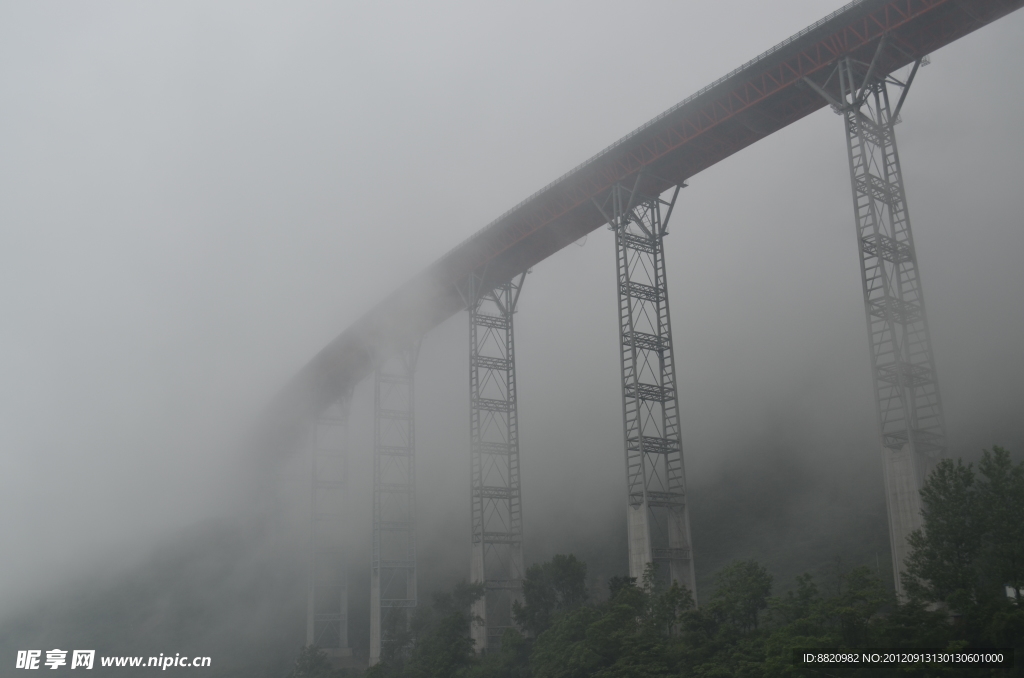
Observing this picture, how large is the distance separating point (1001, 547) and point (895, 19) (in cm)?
2154

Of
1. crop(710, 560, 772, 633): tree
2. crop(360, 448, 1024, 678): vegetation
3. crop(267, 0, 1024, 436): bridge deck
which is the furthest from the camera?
crop(267, 0, 1024, 436): bridge deck

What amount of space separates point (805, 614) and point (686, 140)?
75.4ft

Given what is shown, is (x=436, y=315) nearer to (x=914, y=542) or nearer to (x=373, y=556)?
(x=373, y=556)

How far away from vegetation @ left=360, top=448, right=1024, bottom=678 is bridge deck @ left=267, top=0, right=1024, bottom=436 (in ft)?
58.8

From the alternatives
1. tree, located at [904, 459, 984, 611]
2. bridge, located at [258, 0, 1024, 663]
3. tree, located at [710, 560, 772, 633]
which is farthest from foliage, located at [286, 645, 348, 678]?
tree, located at [904, 459, 984, 611]

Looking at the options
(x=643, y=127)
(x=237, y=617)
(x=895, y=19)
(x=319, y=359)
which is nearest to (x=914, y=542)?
(x=895, y=19)

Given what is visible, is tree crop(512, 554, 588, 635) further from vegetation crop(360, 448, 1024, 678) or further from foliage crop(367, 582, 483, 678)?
foliage crop(367, 582, 483, 678)

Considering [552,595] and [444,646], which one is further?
[444,646]

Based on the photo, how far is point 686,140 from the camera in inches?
1754

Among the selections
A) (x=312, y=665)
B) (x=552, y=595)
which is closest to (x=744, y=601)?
(x=552, y=595)

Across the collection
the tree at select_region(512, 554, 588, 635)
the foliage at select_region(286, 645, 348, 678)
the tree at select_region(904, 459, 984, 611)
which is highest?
the tree at select_region(904, 459, 984, 611)

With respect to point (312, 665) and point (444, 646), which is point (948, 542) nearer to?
point (444, 646)

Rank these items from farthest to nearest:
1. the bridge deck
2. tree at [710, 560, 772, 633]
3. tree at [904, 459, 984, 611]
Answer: the bridge deck < tree at [710, 560, 772, 633] < tree at [904, 459, 984, 611]

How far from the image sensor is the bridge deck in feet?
122
